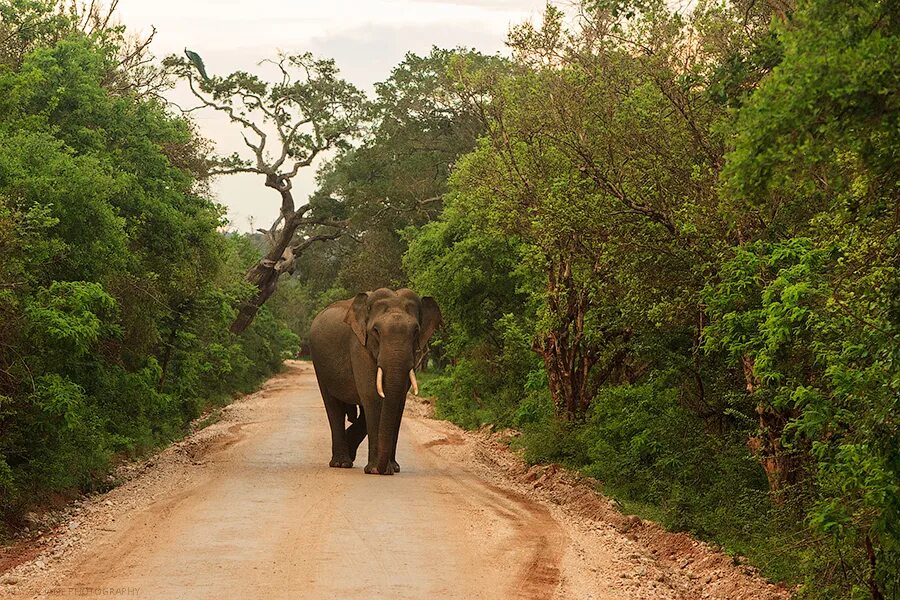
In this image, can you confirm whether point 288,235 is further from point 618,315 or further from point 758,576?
point 758,576

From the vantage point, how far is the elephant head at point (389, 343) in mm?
19547

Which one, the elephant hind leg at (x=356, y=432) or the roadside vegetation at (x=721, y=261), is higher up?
the roadside vegetation at (x=721, y=261)

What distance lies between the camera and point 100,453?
19922mm

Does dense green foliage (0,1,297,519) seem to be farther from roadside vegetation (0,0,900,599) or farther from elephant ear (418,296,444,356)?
elephant ear (418,296,444,356)

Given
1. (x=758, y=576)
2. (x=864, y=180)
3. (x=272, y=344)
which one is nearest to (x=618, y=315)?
(x=758, y=576)

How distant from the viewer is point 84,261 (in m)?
18.3

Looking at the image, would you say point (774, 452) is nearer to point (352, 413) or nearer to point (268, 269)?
point (352, 413)

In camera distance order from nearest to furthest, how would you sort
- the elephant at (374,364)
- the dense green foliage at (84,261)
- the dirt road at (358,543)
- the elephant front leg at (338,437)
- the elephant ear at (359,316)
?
1. the dirt road at (358,543)
2. the dense green foliage at (84,261)
3. the elephant at (374,364)
4. the elephant ear at (359,316)
5. the elephant front leg at (338,437)

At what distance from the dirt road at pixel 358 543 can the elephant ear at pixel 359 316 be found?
226 cm

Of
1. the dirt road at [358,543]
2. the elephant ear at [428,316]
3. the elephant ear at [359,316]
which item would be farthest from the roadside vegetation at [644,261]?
the elephant ear at [359,316]

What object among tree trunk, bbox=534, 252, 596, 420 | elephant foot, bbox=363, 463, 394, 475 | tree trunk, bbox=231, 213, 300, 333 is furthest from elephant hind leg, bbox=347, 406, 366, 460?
tree trunk, bbox=231, 213, 300, 333

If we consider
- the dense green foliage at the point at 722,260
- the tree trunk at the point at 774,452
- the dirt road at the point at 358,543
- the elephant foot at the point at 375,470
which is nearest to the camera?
the dense green foliage at the point at 722,260

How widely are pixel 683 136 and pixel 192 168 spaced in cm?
1711

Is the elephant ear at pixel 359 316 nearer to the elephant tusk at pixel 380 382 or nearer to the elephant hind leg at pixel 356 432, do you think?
the elephant tusk at pixel 380 382
